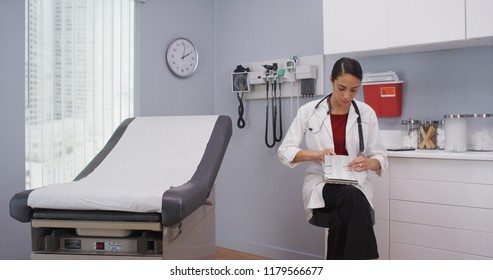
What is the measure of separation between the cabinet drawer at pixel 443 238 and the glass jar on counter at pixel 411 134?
0.51 meters

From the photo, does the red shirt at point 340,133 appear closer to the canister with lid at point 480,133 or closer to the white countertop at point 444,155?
the white countertop at point 444,155

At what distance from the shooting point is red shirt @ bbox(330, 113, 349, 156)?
2078 mm

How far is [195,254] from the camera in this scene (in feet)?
6.31

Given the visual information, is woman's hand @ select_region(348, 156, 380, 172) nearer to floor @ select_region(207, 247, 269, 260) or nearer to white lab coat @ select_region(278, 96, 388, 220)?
white lab coat @ select_region(278, 96, 388, 220)

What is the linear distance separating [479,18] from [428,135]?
2.32 feet

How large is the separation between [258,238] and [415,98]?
1642 millimetres

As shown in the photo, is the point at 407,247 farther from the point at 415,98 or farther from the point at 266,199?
the point at 266,199

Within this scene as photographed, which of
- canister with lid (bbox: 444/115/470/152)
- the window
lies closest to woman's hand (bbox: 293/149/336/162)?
canister with lid (bbox: 444/115/470/152)

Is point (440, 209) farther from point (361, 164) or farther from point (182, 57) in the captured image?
point (182, 57)

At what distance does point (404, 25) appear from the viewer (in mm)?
2352

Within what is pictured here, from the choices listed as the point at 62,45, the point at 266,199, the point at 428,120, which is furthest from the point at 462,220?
the point at 62,45

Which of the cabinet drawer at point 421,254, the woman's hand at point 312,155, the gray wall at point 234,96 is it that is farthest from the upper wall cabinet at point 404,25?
the cabinet drawer at point 421,254

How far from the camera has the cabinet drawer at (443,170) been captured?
2.11 meters

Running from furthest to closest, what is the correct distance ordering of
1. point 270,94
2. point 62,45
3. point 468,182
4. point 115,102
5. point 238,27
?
point 238,27, point 270,94, point 115,102, point 62,45, point 468,182
